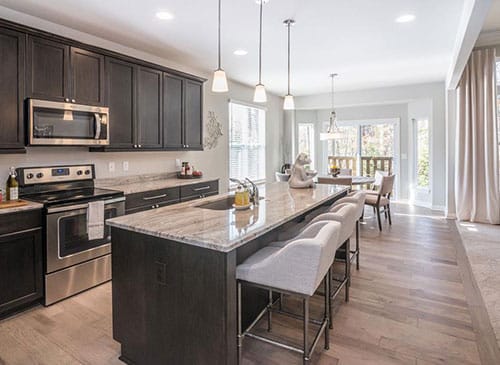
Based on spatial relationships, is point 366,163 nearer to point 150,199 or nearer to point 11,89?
point 150,199

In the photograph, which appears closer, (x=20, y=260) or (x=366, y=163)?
(x=20, y=260)

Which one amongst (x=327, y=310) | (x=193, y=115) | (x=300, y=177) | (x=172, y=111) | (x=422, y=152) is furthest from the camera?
(x=422, y=152)

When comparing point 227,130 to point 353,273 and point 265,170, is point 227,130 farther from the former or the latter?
point 353,273

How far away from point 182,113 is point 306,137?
5434 mm

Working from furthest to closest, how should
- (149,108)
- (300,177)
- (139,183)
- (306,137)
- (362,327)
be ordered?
(306,137)
(139,183)
(149,108)
(300,177)
(362,327)

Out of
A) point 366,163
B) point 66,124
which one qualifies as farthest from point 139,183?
point 366,163

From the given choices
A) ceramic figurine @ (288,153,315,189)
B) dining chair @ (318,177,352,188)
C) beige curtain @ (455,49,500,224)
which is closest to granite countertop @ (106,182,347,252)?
ceramic figurine @ (288,153,315,189)

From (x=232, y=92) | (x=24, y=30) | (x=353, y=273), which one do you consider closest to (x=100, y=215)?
(x=24, y=30)

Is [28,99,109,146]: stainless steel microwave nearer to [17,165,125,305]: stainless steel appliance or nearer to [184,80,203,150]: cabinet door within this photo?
[17,165,125,305]: stainless steel appliance

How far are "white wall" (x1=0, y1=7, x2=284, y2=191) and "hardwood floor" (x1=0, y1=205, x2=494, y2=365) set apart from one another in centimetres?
139

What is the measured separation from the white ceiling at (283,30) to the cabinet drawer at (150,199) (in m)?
1.81

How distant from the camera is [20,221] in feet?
8.57

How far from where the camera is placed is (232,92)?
609cm

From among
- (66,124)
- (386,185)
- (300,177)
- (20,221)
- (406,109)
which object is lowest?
(20,221)
